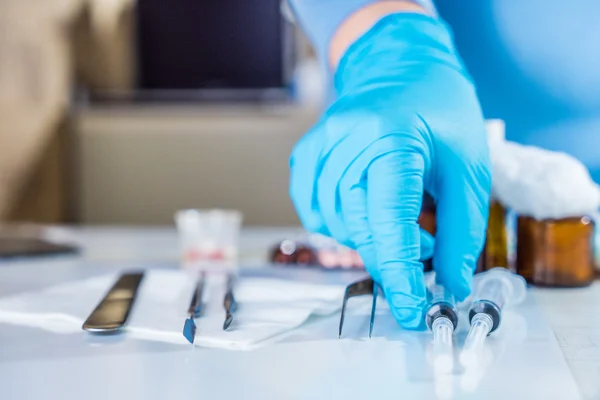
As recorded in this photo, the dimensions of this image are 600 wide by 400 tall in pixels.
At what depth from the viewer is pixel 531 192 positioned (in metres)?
0.89

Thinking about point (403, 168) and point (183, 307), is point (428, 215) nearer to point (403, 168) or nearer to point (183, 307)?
point (403, 168)

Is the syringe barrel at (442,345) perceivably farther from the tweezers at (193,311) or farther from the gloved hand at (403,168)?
the tweezers at (193,311)

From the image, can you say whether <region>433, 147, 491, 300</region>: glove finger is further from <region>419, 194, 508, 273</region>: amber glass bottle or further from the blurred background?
the blurred background

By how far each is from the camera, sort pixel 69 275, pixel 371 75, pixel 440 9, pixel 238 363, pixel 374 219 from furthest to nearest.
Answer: pixel 440 9 < pixel 69 275 < pixel 371 75 < pixel 374 219 < pixel 238 363

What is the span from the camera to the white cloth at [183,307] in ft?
2.14

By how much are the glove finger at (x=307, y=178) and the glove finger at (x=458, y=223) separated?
0.49 ft

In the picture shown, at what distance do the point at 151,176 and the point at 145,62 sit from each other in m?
0.47

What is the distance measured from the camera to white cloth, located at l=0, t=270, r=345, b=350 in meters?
0.65

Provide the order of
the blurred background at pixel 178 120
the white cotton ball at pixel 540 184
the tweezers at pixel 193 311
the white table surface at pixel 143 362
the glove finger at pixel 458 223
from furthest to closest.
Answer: the blurred background at pixel 178 120 → the white cotton ball at pixel 540 184 → the glove finger at pixel 458 223 → the tweezers at pixel 193 311 → the white table surface at pixel 143 362

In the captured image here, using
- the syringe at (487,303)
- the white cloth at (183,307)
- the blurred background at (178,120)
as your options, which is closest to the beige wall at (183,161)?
the blurred background at (178,120)

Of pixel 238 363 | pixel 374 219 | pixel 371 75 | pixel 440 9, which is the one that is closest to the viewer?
pixel 238 363

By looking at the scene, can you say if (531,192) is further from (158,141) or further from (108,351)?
(158,141)

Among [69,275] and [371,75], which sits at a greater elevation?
[371,75]

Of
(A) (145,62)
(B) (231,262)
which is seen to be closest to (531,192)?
(B) (231,262)
